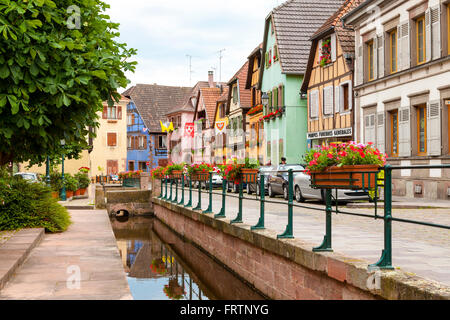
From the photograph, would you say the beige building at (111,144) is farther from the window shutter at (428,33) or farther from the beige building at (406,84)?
the window shutter at (428,33)

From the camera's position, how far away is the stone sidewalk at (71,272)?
7.25 metres

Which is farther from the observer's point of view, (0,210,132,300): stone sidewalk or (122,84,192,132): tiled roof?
(122,84,192,132): tiled roof

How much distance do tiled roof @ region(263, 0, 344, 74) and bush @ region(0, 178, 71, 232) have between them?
23.4 meters

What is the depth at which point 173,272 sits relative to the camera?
1384 cm

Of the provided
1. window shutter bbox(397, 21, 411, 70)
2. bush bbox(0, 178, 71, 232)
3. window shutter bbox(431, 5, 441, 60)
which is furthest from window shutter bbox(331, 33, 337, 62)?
bush bbox(0, 178, 71, 232)

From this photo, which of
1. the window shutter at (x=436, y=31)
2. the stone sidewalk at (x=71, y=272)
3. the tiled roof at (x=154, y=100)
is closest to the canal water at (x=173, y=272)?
the stone sidewalk at (x=71, y=272)

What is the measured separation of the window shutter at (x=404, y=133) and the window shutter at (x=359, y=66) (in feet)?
12.4

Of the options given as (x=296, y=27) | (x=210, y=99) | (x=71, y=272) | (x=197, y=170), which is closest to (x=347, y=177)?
(x=71, y=272)

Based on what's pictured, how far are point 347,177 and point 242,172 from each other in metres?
5.69

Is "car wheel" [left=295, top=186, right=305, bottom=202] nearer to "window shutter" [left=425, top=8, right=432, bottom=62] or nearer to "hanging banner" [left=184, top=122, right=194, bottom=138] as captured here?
"window shutter" [left=425, top=8, right=432, bottom=62]

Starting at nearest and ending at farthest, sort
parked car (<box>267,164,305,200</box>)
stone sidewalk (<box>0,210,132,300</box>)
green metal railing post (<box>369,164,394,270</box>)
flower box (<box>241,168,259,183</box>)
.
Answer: green metal railing post (<box>369,164,394,270</box>) < stone sidewalk (<box>0,210,132,300</box>) < flower box (<box>241,168,259,183</box>) < parked car (<box>267,164,305,200</box>)

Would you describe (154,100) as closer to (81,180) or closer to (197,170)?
(81,180)

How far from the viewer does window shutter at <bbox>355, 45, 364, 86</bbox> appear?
82.1 feet

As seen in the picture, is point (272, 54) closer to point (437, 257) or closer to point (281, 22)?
point (281, 22)
